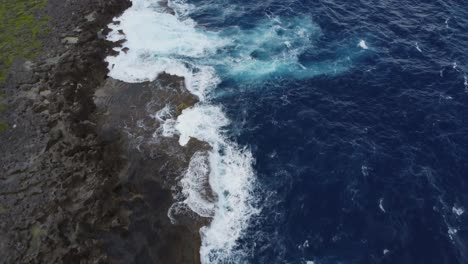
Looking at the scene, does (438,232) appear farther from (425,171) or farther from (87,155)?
(87,155)

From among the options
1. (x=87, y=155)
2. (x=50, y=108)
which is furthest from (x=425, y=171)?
(x=50, y=108)

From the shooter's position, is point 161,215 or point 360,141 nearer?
point 161,215

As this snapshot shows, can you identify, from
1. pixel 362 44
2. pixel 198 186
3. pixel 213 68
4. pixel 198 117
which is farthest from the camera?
pixel 362 44

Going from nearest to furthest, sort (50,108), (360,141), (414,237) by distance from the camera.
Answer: (414,237) → (360,141) → (50,108)

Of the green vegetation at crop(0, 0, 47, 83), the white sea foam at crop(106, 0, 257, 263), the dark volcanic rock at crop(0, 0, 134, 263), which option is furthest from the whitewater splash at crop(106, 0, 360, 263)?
the green vegetation at crop(0, 0, 47, 83)

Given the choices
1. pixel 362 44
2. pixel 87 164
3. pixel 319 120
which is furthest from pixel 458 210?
pixel 87 164

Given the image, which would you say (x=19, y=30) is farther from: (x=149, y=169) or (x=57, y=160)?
(x=149, y=169)
